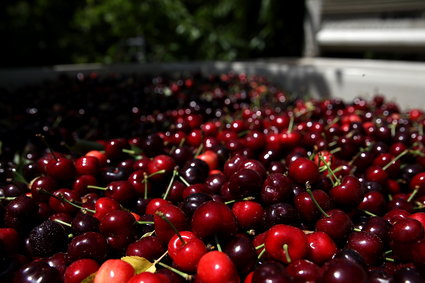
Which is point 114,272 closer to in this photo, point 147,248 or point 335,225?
point 147,248

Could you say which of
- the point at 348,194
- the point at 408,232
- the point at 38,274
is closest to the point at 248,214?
the point at 348,194

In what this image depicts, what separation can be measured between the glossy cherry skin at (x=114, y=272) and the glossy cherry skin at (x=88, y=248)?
60 mm

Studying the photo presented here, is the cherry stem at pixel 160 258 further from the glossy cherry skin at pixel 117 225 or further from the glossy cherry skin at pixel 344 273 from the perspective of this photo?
the glossy cherry skin at pixel 344 273

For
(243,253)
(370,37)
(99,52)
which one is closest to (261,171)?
(243,253)

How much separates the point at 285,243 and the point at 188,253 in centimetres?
25

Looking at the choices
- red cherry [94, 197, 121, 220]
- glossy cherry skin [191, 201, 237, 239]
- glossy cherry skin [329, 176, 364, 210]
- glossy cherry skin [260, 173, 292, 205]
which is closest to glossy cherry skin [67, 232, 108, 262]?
red cherry [94, 197, 121, 220]

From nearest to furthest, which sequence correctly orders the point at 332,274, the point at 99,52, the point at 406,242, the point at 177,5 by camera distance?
the point at 332,274 → the point at 406,242 → the point at 177,5 → the point at 99,52

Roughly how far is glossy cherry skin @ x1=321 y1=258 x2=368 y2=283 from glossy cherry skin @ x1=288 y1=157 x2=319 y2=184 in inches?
14.8

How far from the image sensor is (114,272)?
91 cm

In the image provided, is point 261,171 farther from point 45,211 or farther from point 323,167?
point 45,211

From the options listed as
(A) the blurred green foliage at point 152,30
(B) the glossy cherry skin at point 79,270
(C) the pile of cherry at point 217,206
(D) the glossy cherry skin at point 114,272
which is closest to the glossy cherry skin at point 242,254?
(C) the pile of cherry at point 217,206

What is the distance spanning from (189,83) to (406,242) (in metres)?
2.32

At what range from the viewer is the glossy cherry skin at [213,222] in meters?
0.93

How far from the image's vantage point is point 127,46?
5.68m
